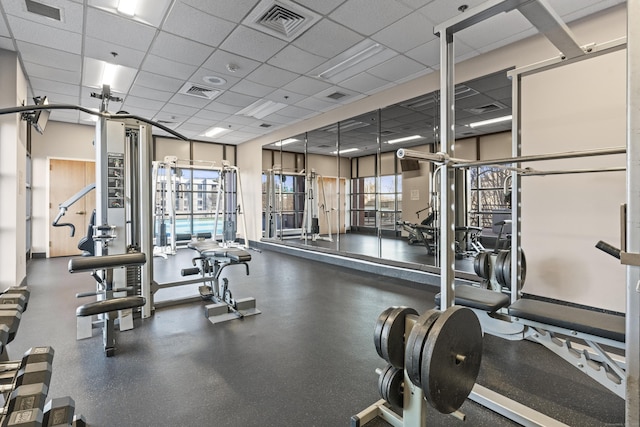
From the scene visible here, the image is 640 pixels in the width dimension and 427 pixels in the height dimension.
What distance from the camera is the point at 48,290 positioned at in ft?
14.3

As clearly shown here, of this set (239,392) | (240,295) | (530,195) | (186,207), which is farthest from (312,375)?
(186,207)

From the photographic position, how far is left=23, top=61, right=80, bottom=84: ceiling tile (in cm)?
436

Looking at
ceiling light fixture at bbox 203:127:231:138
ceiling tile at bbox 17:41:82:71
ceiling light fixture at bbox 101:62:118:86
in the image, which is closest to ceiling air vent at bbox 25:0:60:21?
ceiling tile at bbox 17:41:82:71

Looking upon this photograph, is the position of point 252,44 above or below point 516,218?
above

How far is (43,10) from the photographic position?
314cm

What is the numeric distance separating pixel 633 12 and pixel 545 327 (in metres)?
1.63

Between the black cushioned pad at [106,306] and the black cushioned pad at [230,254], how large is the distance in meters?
1.03

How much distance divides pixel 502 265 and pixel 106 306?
3.21m

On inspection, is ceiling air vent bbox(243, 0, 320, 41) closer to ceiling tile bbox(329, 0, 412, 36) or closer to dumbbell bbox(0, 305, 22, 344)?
ceiling tile bbox(329, 0, 412, 36)

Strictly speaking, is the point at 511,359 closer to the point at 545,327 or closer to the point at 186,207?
the point at 545,327

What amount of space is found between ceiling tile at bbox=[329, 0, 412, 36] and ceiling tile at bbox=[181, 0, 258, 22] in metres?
0.86

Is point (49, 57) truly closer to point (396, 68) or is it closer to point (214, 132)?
point (214, 132)

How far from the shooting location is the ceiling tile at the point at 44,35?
11.1 feet

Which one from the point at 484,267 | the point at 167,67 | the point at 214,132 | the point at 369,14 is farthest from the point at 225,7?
the point at 214,132
